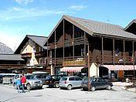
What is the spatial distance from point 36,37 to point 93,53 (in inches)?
1070

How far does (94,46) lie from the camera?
46250mm

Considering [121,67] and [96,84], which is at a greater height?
[121,67]

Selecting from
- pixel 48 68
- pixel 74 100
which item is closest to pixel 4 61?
pixel 48 68

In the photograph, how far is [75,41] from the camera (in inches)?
1902

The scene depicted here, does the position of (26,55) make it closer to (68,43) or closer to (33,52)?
(33,52)

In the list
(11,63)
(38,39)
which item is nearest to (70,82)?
(38,39)

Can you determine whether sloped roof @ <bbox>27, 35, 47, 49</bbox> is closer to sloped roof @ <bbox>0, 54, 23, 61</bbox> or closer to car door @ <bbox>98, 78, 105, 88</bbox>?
sloped roof @ <bbox>0, 54, 23, 61</bbox>

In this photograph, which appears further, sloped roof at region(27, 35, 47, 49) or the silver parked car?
sloped roof at region(27, 35, 47, 49)

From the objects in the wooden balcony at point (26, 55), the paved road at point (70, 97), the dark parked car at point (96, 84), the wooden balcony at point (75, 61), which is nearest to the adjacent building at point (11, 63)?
the wooden balcony at point (26, 55)

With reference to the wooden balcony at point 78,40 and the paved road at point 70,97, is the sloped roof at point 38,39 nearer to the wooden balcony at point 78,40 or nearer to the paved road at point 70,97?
the wooden balcony at point 78,40

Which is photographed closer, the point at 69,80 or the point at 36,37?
the point at 69,80

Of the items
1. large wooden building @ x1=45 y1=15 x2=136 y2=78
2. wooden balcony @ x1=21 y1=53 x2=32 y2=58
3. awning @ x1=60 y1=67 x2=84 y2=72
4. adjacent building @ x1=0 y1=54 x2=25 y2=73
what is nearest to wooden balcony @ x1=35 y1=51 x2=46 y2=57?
wooden balcony @ x1=21 y1=53 x2=32 y2=58

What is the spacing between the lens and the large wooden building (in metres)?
44.8

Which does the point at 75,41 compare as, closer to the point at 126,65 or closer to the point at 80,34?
the point at 80,34
